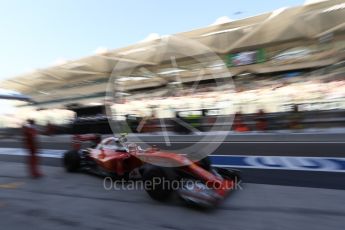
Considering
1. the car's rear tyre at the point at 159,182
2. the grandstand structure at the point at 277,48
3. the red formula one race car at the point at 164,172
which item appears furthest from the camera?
the grandstand structure at the point at 277,48

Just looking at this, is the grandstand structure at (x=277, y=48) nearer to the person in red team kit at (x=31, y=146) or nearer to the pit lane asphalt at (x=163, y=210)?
the person in red team kit at (x=31, y=146)

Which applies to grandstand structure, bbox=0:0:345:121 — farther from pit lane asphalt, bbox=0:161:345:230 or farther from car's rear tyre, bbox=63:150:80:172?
pit lane asphalt, bbox=0:161:345:230

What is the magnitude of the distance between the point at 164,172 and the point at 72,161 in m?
3.22

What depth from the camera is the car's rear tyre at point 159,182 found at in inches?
205

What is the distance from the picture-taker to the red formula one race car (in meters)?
4.98

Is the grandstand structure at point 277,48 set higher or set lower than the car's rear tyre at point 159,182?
higher

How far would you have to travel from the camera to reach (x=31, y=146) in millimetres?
7793

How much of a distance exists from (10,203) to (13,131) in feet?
50.5

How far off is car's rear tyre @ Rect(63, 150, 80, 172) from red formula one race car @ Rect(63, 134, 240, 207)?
54 cm

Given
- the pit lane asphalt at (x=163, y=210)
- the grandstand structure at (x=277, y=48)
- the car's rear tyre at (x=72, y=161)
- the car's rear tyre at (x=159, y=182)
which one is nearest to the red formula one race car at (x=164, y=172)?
the car's rear tyre at (x=159, y=182)

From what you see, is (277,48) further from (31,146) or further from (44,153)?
(31,146)

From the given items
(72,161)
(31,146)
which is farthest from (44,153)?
(72,161)

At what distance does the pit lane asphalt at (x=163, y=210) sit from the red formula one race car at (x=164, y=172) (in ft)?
0.64

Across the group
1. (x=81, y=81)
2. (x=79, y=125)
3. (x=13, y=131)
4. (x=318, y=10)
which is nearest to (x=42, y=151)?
(x=79, y=125)
